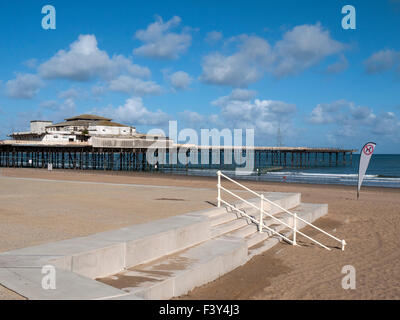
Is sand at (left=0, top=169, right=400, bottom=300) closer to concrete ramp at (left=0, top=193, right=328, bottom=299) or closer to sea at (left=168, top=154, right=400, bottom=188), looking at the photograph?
concrete ramp at (left=0, top=193, right=328, bottom=299)

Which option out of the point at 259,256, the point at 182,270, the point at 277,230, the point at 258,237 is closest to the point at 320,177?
the point at 277,230

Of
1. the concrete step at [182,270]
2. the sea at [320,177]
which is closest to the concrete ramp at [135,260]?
Result: the concrete step at [182,270]

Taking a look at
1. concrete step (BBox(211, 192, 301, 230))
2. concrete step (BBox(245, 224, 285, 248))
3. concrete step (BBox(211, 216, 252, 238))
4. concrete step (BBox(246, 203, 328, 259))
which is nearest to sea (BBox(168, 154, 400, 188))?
concrete step (BBox(246, 203, 328, 259))

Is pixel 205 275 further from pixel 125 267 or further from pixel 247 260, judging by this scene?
pixel 247 260

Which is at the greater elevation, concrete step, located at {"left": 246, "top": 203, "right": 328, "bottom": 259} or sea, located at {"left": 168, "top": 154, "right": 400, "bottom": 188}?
concrete step, located at {"left": 246, "top": 203, "right": 328, "bottom": 259}

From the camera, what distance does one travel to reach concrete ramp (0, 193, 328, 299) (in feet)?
12.5

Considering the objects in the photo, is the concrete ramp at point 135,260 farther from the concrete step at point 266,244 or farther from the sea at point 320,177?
the sea at point 320,177

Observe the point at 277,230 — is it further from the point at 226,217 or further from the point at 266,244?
the point at 226,217

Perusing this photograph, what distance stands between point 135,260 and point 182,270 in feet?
2.10

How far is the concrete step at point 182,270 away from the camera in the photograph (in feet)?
14.8

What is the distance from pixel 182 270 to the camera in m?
5.19

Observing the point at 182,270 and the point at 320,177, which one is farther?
the point at 320,177

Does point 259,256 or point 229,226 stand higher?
point 229,226
